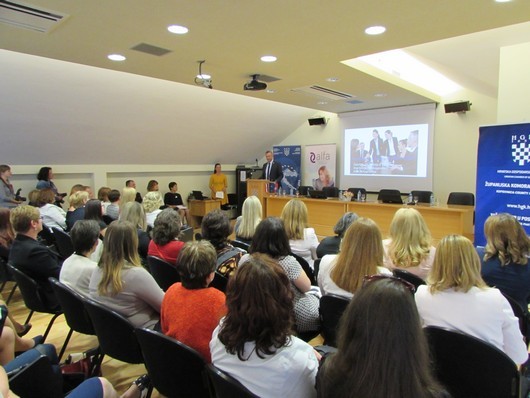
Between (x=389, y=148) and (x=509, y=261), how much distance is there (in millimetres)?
5992

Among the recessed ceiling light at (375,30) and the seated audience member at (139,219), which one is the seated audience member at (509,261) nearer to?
the recessed ceiling light at (375,30)

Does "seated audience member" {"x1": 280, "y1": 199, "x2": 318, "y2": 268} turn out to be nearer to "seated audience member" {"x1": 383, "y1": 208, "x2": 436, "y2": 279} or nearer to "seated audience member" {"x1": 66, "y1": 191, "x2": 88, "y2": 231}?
"seated audience member" {"x1": 383, "y1": 208, "x2": 436, "y2": 279}

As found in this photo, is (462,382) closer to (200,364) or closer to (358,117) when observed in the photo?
(200,364)

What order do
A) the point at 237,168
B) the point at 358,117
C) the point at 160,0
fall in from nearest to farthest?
the point at 160,0 < the point at 358,117 < the point at 237,168

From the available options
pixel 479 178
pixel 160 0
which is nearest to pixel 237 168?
pixel 479 178

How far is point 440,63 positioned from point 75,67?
18.2ft

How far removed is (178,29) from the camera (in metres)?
3.17

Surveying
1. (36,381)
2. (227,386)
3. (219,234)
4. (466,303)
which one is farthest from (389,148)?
(36,381)

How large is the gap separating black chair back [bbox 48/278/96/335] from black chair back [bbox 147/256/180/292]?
64 centimetres

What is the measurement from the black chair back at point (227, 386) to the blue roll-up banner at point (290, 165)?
8413 mm

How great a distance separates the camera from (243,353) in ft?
3.95

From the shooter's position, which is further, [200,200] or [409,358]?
[200,200]

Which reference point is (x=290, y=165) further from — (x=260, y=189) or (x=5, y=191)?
(x=5, y=191)

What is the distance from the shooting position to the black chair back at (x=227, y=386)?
1.13m
